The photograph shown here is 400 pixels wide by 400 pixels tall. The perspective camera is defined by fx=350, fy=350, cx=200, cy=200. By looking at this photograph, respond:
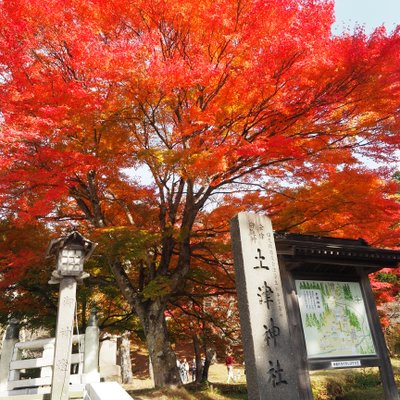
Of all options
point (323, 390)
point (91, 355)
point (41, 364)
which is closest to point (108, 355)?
point (323, 390)

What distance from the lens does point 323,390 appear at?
1283 centimetres

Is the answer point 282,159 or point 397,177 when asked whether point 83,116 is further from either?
point 397,177

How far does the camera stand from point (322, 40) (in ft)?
30.9

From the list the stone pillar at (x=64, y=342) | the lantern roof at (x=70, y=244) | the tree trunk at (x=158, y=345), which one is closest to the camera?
the stone pillar at (x=64, y=342)

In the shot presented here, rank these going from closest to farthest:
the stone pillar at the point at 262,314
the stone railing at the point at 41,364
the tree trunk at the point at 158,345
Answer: the stone pillar at the point at 262,314 < the stone railing at the point at 41,364 < the tree trunk at the point at 158,345

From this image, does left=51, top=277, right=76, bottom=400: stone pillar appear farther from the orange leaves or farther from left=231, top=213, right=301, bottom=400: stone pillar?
the orange leaves

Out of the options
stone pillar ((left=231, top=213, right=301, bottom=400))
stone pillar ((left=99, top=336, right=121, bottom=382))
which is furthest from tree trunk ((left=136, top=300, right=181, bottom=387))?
stone pillar ((left=99, top=336, right=121, bottom=382))

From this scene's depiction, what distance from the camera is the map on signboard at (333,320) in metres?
7.48

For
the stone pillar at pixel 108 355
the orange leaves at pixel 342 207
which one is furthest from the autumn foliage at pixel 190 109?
the stone pillar at pixel 108 355

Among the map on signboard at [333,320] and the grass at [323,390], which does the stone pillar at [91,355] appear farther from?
the map on signboard at [333,320]

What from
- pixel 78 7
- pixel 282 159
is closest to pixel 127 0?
pixel 78 7

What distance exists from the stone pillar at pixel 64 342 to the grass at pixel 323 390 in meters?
3.27

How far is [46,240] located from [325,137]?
10139 mm

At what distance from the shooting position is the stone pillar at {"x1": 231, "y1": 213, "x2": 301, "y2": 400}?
6.03 m
